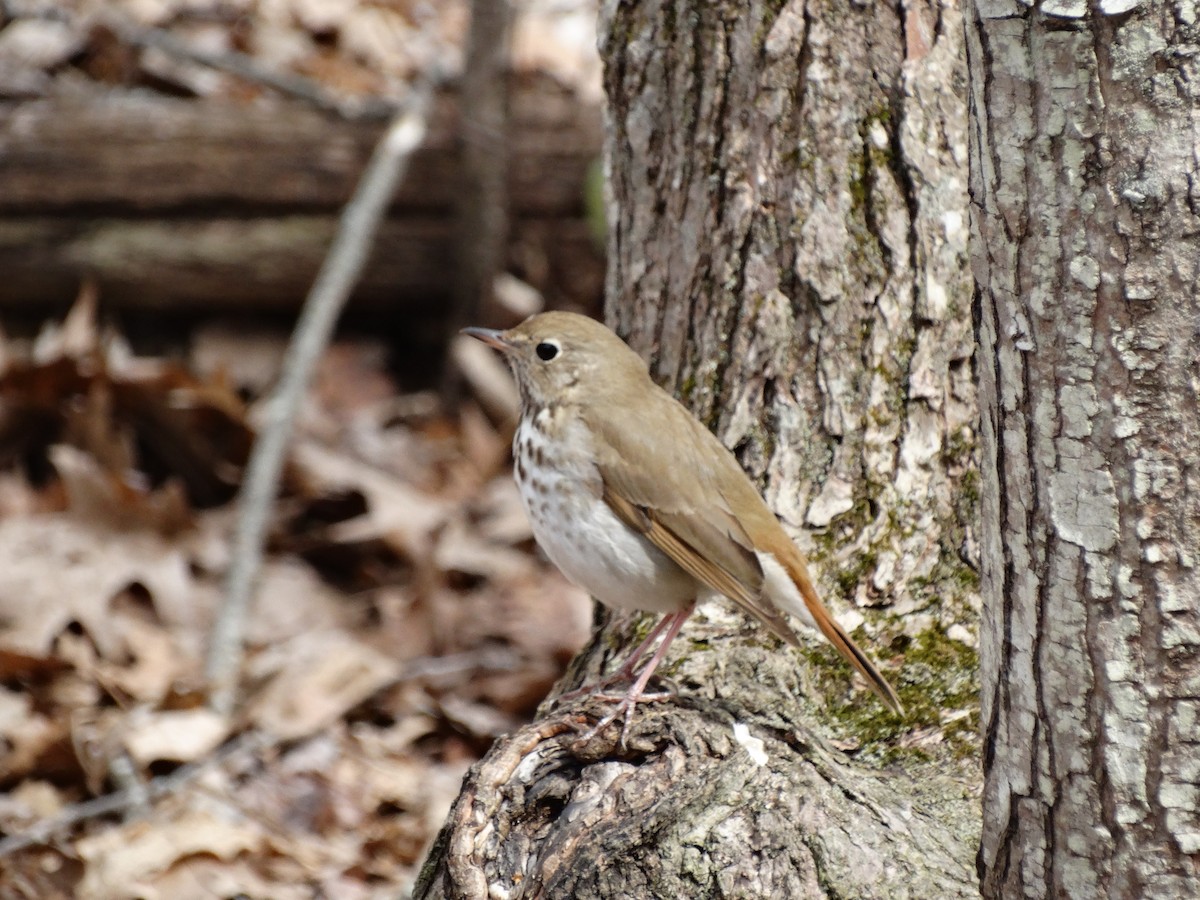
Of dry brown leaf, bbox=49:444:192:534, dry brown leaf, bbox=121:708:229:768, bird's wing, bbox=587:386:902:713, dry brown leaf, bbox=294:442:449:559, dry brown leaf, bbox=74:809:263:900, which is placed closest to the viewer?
bird's wing, bbox=587:386:902:713

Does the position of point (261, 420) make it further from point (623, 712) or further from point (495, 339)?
point (623, 712)

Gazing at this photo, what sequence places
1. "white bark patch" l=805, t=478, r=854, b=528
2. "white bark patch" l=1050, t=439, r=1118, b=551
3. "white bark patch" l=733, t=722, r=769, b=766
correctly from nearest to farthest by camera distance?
"white bark patch" l=1050, t=439, r=1118, b=551 → "white bark patch" l=733, t=722, r=769, b=766 → "white bark patch" l=805, t=478, r=854, b=528

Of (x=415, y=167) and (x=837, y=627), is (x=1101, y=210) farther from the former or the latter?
(x=415, y=167)

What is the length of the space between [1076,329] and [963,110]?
1399mm

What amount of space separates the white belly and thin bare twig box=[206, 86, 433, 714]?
1.99m

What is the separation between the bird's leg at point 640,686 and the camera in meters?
2.68

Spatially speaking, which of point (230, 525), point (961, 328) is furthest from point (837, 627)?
point (230, 525)

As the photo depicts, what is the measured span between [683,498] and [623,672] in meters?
0.42

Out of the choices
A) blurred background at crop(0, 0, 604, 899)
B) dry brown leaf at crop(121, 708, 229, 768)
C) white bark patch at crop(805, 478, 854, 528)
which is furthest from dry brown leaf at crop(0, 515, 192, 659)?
white bark patch at crop(805, 478, 854, 528)

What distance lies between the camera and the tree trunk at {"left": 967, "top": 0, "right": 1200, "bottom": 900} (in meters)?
1.92

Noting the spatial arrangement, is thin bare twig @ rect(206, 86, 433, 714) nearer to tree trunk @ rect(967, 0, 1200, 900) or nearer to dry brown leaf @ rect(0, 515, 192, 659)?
dry brown leaf @ rect(0, 515, 192, 659)

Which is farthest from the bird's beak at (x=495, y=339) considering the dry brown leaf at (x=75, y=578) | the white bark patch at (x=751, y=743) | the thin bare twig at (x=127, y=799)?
the dry brown leaf at (x=75, y=578)

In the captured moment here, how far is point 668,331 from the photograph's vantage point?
3.55 metres

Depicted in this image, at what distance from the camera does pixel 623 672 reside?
3137 millimetres
